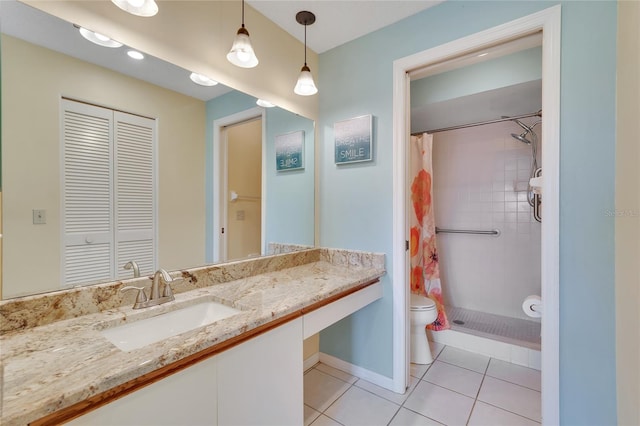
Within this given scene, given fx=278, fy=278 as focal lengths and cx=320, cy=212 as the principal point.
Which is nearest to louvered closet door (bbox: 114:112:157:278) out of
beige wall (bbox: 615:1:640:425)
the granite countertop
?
the granite countertop

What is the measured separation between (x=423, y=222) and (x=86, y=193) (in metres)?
2.49

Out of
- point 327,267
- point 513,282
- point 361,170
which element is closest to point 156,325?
point 327,267

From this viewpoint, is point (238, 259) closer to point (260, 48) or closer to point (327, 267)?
point (327, 267)

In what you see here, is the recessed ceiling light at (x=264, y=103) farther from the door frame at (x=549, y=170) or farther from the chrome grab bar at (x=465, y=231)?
the chrome grab bar at (x=465, y=231)

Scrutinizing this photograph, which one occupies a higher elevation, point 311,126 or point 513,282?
point 311,126

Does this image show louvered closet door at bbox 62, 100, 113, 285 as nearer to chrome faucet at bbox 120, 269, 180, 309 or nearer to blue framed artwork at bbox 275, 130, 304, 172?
chrome faucet at bbox 120, 269, 180, 309

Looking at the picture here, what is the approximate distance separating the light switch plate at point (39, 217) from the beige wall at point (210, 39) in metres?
0.70

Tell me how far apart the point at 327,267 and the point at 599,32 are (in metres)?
1.80

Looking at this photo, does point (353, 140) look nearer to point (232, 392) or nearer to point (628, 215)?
point (628, 215)

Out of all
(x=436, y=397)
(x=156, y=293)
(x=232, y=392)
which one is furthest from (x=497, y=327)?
(x=156, y=293)

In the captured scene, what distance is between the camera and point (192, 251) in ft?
4.63

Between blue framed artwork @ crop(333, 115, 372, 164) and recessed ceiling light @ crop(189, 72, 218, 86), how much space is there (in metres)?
0.90

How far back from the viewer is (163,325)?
1107 millimetres

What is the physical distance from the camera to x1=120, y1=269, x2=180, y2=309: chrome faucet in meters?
1.11
